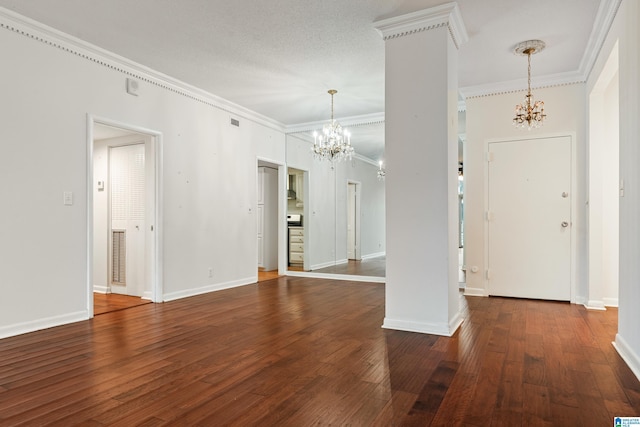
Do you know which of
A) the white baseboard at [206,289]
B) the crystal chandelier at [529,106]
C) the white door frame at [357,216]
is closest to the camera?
the crystal chandelier at [529,106]

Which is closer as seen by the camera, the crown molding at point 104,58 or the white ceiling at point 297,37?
the white ceiling at point 297,37

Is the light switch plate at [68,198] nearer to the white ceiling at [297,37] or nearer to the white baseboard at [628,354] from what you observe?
the white ceiling at [297,37]

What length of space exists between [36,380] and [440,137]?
337 cm

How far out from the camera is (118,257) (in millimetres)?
5355

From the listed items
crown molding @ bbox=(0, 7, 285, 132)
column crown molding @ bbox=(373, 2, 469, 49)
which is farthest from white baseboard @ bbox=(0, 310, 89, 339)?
column crown molding @ bbox=(373, 2, 469, 49)

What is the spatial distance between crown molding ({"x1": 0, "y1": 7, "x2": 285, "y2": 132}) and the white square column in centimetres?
272

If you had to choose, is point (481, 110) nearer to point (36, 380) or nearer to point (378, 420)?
point (378, 420)

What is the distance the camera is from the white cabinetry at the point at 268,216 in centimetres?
760

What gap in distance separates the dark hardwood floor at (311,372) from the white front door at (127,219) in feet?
4.26

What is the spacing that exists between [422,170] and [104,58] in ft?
11.3

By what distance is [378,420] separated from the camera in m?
1.85

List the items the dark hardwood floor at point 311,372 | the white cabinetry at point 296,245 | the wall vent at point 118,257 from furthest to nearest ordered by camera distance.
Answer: the white cabinetry at point 296,245, the wall vent at point 118,257, the dark hardwood floor at point 311,372

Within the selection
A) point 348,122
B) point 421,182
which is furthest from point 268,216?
point 421,182

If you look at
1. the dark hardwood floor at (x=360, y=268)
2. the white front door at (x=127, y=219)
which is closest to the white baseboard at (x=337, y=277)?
the dark hardwood floor at (x=360, y=268)
